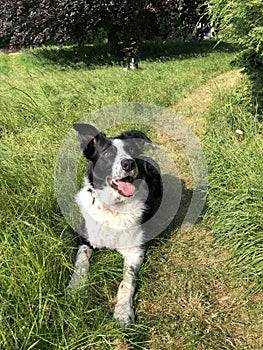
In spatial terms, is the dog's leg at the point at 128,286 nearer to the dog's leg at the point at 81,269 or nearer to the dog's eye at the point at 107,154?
the dog's leg at the point at 81,269

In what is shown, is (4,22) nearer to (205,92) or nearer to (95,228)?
(205,92)

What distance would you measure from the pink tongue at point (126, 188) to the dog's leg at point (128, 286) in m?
0.47

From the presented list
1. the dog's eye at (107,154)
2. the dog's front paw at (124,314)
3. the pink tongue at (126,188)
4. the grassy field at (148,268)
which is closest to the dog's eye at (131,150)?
the dog's eye at (107,154)

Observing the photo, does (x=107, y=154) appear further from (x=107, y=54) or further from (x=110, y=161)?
(x=107, y=54)

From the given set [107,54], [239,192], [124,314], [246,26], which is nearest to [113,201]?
[124,314]

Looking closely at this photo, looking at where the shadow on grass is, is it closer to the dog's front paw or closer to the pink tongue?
the pink tongue

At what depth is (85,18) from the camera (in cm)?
1258

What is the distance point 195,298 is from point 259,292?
48cm

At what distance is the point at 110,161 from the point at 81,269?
2.89ft

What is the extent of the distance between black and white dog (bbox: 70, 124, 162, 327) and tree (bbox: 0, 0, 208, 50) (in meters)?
10.1

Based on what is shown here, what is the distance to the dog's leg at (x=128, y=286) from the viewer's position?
249 centimetres

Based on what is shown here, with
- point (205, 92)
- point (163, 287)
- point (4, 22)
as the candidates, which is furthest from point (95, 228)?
point (4, 22)

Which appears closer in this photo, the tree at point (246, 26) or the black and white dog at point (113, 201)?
the black and white dog at point (113, 201)

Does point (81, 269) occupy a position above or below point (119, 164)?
below
